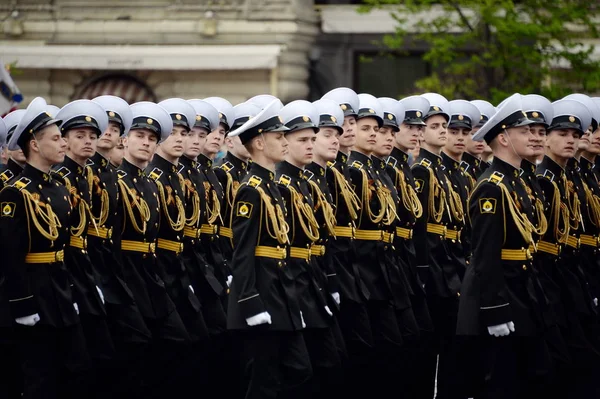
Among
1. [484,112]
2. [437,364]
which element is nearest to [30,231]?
[437,364]

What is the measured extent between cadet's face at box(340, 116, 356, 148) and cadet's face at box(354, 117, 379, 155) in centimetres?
9

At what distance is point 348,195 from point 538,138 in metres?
1.75

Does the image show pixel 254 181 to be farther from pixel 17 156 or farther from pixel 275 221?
pixel 17 156

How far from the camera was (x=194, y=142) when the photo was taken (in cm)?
1326

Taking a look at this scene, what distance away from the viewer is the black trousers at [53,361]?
10516 mm

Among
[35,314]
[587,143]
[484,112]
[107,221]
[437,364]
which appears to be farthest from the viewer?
[484,112]

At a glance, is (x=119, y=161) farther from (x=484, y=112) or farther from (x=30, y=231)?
(x=484, y=112)

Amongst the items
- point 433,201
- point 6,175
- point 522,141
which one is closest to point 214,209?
point 433,201

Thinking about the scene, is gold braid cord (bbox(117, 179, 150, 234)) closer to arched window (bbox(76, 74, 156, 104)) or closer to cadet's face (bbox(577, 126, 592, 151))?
cadet's face (bbox(577, 126, 592, 151))

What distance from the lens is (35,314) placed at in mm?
10477

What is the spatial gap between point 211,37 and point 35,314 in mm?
19587

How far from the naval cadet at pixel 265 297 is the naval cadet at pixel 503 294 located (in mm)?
1151

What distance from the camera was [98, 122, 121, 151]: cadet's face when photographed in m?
12.1

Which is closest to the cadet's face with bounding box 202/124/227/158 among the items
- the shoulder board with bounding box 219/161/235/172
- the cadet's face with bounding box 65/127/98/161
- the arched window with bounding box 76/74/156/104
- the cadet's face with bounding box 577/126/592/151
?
the shoulder board with bounding box 219/161/235/172
